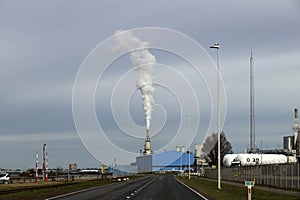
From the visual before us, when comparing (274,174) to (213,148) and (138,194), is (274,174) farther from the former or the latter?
(213,148)

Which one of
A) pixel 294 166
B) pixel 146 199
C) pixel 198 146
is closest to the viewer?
pixel 146 199

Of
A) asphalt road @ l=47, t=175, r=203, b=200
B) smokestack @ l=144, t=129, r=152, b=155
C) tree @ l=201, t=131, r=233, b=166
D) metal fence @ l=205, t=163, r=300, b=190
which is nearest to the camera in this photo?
asphalt road @ l=47, t=175, r=203, b=200

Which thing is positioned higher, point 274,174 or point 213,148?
point 213,148

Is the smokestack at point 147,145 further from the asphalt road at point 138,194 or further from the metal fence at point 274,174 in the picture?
the asphalt road at point 138,194

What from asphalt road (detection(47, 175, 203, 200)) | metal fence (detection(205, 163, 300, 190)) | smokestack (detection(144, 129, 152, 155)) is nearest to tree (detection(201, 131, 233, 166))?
smokestack (detection(144, 129, 152, 155))

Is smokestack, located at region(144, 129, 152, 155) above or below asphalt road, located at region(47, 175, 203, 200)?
above

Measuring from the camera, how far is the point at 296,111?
328 feet

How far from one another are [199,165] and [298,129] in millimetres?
91512

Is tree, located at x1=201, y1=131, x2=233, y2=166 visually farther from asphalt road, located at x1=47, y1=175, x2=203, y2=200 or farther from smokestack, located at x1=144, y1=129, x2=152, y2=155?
asphalt road, located at x1=47, y1=175, x2=203, y2=200

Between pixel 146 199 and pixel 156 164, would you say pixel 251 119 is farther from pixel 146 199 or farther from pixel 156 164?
pixel 156 164

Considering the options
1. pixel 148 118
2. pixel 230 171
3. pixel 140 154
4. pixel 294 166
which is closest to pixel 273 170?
pixel 294 166

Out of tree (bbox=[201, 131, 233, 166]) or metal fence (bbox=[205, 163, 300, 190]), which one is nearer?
metal fence (bbox=[205, 163, 300, 190])

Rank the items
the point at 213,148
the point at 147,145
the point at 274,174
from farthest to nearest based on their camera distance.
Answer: the point at 213,148 → the point at 147,145 → the point at 274,174

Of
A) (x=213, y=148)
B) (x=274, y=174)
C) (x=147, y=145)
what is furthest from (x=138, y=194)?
(x=213, y=148)
